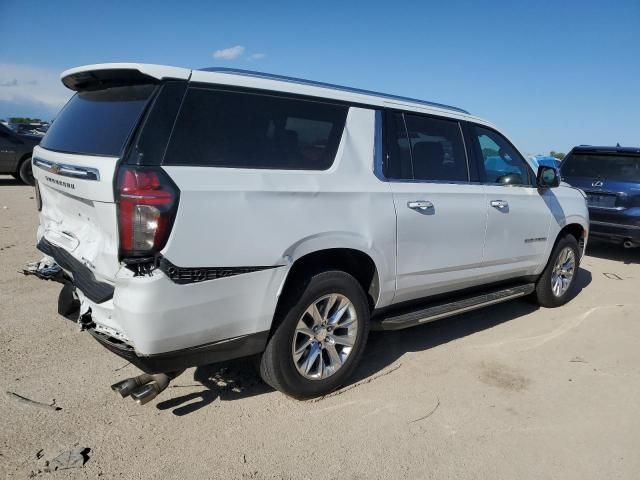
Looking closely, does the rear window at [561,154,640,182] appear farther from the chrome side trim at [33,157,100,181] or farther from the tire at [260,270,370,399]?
the chrome side trim at [33,157,100,181]

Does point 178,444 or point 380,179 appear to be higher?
point 380,179

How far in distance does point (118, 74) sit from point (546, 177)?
398 centimetres

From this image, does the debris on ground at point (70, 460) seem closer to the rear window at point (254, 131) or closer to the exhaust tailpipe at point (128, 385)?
the exhaust tailpipe at point (128, 385)

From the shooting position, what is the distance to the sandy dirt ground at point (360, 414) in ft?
8.66

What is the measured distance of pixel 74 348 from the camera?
3.72 m

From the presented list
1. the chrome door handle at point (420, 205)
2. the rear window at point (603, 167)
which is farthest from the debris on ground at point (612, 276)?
the chrome door handle at point (420, 205)

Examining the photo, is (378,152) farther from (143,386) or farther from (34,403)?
(34,403)

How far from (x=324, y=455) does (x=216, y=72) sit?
2.19 m

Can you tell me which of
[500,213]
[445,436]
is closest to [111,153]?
[445,436]

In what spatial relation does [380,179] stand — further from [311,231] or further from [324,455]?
[324,455]

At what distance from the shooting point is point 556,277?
18.0 ft

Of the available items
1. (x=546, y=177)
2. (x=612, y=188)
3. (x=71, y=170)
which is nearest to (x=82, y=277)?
(x=71, y=170)

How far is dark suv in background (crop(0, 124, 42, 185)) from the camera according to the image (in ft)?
39.7

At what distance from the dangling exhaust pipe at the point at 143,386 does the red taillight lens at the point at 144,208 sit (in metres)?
0.80
